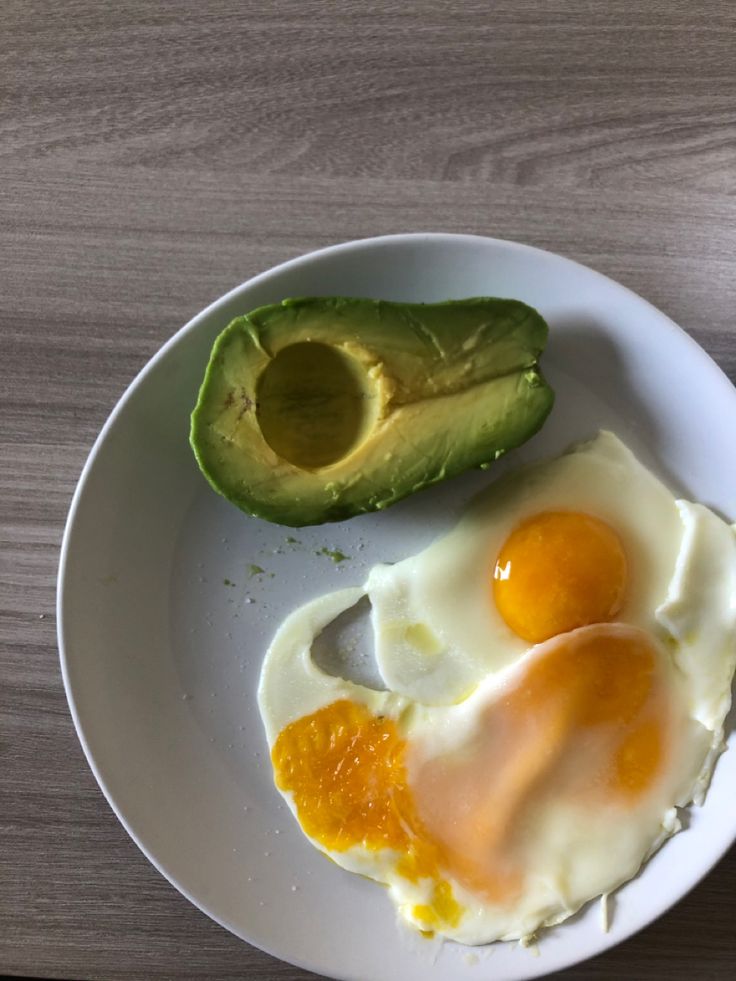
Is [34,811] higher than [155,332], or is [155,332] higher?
[155,332]

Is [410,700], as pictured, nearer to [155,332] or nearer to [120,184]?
[155,332]

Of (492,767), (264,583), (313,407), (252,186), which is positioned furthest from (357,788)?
(252,186)

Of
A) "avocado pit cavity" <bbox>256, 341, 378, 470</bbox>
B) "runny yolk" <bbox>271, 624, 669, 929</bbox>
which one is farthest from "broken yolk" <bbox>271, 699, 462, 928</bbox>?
"avocado pit cavity" <bbox>256, 341, 378, 470</bbox>

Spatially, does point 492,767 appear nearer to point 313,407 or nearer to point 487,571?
point 487,571

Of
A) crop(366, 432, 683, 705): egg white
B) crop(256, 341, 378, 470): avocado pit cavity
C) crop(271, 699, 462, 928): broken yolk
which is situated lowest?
crop(271, 699, 462, 928): broken yolk

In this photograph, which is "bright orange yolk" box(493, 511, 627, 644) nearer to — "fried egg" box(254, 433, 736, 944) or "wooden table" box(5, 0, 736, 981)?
"fried egg" box(254, 433, 736, 944)

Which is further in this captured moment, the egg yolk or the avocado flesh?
the egg yolk

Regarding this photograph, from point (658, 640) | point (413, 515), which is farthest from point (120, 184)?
point (658, 640)

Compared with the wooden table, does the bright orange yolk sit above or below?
below
